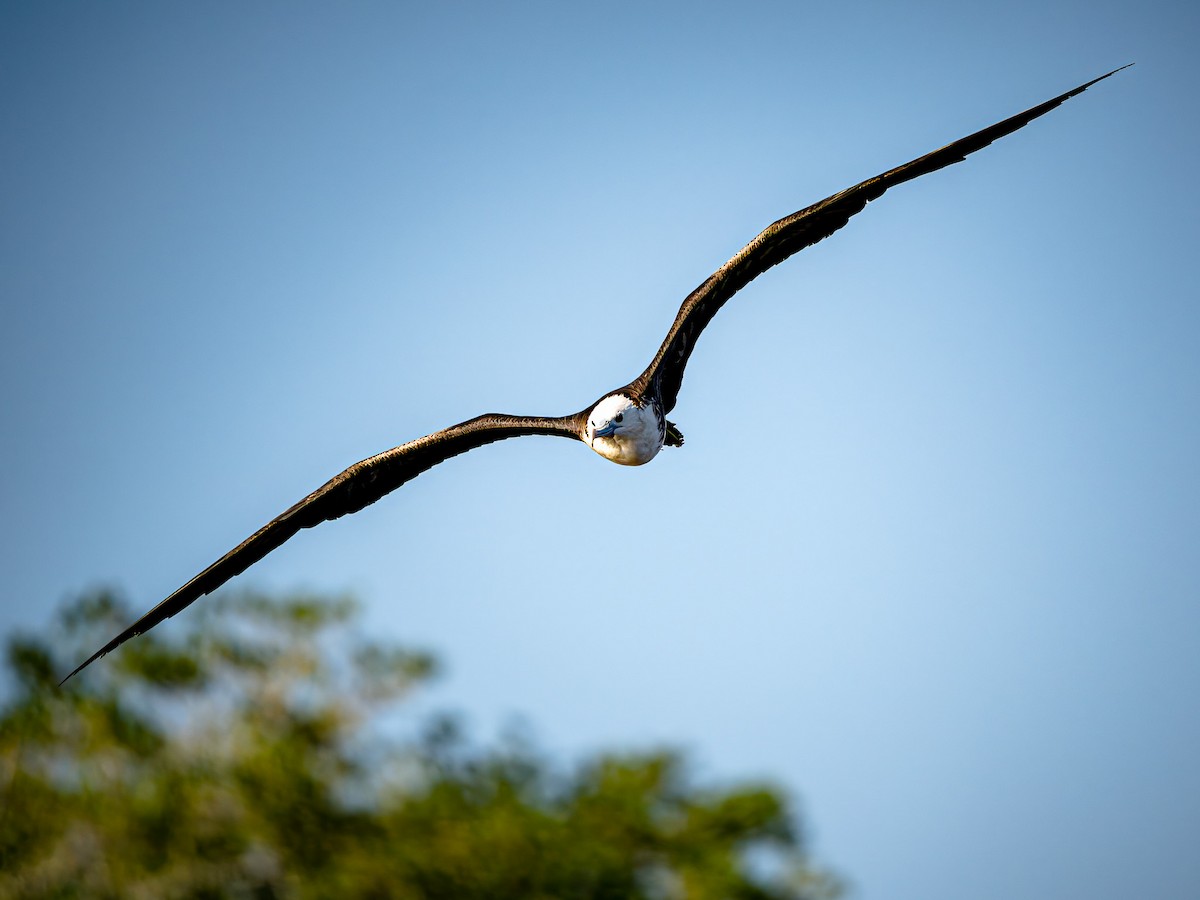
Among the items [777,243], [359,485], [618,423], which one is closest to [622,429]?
[618,423]

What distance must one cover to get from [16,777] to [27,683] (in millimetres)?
1735

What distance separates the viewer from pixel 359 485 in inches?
432

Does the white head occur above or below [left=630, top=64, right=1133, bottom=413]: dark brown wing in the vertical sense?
below

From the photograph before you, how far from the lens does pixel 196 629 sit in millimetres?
22438

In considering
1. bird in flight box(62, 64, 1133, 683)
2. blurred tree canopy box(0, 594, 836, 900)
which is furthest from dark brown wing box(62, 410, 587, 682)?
blurred tree canopy box(0, 594, 836, 900)

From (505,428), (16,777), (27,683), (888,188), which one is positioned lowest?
(505,428)

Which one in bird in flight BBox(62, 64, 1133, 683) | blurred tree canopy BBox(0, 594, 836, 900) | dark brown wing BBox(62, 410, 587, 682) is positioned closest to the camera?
bird in flight BBox(62, 64, 1133, 683)

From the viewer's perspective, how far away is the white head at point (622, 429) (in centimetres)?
1030

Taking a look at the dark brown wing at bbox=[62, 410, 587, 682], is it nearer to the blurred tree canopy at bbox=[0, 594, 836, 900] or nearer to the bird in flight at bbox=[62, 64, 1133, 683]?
the bird in flight at bbox=[62, 64, 1133, 683]

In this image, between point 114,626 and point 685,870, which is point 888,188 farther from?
point 114,626

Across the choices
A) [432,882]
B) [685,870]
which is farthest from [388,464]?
[685,870]

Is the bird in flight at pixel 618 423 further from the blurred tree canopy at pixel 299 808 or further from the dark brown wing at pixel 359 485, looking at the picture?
the blurred tree canopy at pixel 299 808

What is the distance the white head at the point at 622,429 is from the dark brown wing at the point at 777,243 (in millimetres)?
202

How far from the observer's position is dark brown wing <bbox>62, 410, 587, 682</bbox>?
10672 mm
